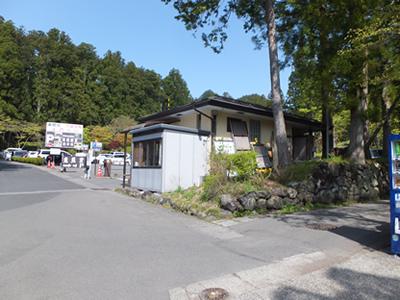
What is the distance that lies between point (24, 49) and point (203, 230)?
65.1 meters

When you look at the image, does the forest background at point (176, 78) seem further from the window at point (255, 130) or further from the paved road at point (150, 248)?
the paved road at point (150, 248)

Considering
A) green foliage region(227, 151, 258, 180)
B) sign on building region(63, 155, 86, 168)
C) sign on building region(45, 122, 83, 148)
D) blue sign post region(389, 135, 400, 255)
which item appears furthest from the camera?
sign on building region(45, 122, 83, 148)

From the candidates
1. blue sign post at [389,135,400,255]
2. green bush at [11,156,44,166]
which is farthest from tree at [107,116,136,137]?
blue sign post at [389,135,400,255]

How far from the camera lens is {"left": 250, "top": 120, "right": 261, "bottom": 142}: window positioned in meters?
14.3

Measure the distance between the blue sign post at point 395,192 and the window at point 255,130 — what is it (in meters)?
9.36

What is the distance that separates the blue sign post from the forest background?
4.53 m

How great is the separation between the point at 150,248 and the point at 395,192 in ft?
15.1

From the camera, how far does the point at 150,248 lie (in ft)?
17.5

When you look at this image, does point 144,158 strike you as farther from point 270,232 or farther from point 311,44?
point 311,44

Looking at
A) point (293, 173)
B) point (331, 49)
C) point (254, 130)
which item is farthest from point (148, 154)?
point (331, 49)

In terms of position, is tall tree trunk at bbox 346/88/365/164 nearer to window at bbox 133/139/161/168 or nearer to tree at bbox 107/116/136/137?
window at bbox 133/139/161/168

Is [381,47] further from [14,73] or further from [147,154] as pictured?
[14,73]

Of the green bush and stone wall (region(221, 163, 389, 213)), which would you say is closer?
stone wall (region(221, 163, 389, 213))

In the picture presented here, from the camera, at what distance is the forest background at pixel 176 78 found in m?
10.3
